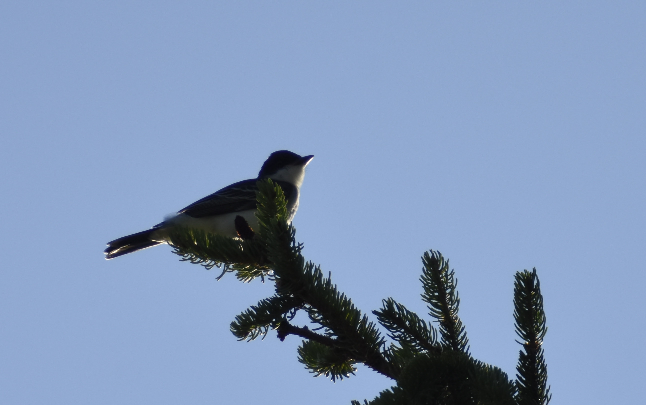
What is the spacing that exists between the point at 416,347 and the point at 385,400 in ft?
2.05

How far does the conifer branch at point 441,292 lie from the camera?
2.95 m

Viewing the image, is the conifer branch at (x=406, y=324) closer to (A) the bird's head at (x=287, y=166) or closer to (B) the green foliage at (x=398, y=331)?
(B) the green foliage at (x=398, y=331)

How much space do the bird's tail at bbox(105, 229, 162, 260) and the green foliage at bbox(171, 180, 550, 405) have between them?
13.8 feet

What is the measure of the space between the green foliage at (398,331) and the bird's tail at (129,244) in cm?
421

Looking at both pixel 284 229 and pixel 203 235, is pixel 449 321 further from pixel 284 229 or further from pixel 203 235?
pixel 203 235

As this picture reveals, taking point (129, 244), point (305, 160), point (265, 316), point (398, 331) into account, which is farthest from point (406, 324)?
point (305, 160)

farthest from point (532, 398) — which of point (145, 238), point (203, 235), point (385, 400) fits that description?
point (145, 238)

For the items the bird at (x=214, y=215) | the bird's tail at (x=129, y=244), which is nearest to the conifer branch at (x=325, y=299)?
the bird at (x=214, y=215)

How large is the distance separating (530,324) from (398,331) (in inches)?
27.4

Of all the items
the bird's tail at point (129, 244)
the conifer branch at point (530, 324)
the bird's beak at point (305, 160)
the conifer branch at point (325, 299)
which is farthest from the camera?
the bird's beak at point (305, 160)

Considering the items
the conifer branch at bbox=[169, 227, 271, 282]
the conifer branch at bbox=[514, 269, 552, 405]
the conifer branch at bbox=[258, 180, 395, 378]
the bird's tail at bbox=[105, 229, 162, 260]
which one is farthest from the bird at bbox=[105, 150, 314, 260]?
the conifer branch at bbox=[514, 269, 552, 405]

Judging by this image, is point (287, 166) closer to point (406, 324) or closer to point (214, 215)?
point (214, 215)

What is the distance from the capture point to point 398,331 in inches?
117

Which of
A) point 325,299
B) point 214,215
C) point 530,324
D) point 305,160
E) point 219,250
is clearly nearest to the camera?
point 530,324
